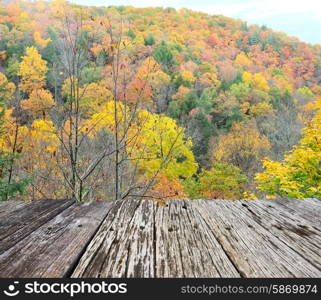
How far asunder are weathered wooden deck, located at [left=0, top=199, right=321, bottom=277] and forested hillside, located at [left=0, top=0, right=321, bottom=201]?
1103 millimetres

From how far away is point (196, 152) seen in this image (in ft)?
98.8

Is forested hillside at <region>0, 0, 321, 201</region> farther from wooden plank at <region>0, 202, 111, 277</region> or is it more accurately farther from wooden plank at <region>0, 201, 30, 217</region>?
wooden plank at <region>0, 202, 111, 277</region>

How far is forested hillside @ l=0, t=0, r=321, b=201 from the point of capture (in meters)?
2.83

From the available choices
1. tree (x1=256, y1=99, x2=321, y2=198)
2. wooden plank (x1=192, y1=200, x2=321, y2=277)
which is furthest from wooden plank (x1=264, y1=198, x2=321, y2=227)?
tree (x1=256, y1=99, x2=321, y2=198)

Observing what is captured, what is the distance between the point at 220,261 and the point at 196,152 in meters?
29.6

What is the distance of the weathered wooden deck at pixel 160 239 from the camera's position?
72 cm

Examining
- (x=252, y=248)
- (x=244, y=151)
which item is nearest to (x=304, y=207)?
(x=252, y=248)

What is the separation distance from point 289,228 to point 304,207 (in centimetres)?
31

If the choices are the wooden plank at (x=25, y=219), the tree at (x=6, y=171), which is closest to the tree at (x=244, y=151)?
the tree at (x=6, y=171)

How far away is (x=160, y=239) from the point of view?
894 mm

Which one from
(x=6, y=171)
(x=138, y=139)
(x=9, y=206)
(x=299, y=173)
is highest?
(x=9, y=206)

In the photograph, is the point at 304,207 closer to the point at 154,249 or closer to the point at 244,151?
the point at 154,249

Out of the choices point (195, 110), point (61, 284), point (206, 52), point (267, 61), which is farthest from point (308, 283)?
point (267, 61)

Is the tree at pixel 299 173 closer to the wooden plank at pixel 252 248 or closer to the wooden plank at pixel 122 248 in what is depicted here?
the wooden plank at pixel 252 248
